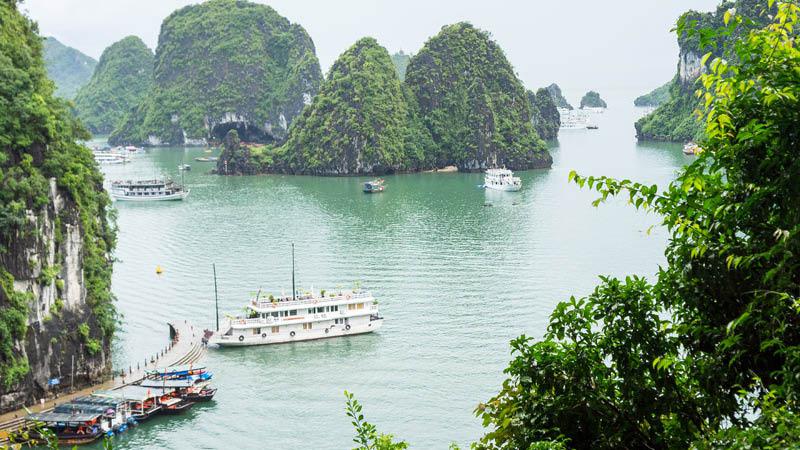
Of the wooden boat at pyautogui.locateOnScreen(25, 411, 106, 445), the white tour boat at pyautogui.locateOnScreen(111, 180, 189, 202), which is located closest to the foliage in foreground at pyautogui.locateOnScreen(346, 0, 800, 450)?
the wooden boat at pyautogui.locateOnScreen(25, 411, 106, 445)

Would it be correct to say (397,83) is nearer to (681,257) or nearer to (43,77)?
(43,77)

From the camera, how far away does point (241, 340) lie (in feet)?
133

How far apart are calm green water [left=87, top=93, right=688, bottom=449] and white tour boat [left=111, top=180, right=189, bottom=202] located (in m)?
2.10

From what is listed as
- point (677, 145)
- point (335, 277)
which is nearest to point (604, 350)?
point (335, 277)

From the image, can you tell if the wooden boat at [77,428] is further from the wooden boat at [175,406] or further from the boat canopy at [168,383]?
the boat canopy at [168,383]

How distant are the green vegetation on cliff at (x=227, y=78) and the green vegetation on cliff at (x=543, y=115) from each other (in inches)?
1620

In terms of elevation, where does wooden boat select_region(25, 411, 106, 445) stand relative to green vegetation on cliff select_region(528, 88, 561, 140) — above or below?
below

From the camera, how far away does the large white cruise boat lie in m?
40.8

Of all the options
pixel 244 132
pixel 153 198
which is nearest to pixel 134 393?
pixel 153 198

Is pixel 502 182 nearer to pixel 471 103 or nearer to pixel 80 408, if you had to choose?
pixel 471 103

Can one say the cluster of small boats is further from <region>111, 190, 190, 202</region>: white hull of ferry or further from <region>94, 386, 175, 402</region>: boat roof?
<region>111, 190, 190, 202</region>: white hull of ferry

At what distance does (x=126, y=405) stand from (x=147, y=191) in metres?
61.0

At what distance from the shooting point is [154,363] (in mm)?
37812

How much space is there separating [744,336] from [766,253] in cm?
94
